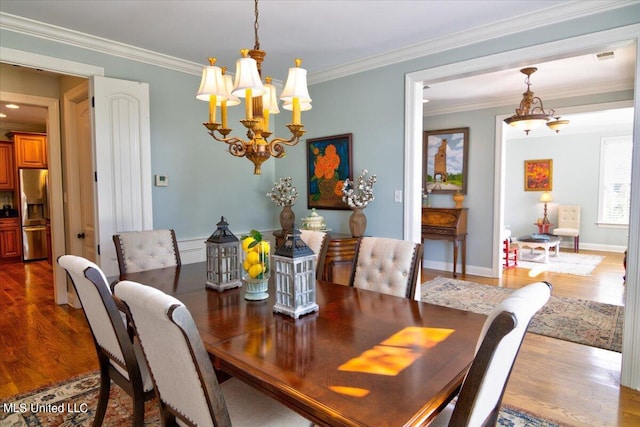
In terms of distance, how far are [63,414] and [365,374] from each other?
6.78 ft

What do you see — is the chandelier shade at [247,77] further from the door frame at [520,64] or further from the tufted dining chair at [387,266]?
the door frame at [520,64]

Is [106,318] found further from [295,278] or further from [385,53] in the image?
[385,53]

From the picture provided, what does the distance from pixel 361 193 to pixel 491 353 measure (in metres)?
2.80

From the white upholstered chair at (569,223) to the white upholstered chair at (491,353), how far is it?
8.18m

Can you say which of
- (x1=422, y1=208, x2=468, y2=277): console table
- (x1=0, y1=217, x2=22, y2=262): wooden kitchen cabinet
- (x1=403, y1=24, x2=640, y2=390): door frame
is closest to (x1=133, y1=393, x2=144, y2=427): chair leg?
(x1=403, y1=24, x2=640, y2=390): door frame

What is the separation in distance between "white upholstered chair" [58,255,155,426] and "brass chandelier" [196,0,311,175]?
3.14 feet

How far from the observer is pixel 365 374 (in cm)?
112

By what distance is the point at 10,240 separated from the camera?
269 inches

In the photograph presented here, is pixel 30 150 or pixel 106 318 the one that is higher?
pixel 30 150

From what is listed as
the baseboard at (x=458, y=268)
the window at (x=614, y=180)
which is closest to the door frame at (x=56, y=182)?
the baseboard at (x=458, y=268)

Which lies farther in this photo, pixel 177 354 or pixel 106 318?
pixel 106 318

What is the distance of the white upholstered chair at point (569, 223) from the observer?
25.6 ft

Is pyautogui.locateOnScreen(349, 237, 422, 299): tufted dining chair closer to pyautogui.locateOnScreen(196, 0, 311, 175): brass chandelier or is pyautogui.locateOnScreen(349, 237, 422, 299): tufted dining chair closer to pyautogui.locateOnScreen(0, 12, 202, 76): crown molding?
pyautogui.locateOnScreen(196, 0, 311, 175): brass chandelier

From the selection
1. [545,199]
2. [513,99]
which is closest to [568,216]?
[545,199]
